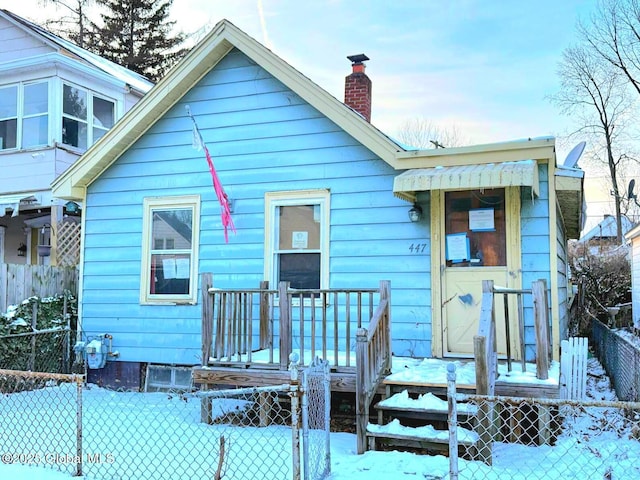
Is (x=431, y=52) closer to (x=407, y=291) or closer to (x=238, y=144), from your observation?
(x=238, y=144)

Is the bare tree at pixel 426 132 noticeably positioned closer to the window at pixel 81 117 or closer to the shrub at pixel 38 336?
the window at pixel 81 117

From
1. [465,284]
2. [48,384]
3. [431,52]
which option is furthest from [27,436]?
[431,52]

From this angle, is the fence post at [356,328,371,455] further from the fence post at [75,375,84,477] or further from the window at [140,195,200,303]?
the window at [140,195,200,303]

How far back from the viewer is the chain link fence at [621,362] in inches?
274

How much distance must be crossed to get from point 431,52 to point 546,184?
8947mm

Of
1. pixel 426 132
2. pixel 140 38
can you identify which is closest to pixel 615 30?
pixel 426 132

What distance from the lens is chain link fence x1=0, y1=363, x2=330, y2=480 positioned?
15.2 ft

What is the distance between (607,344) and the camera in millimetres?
10812

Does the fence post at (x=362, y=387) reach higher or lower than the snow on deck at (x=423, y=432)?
higher

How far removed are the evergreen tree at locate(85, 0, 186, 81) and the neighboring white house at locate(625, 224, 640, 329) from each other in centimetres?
2257

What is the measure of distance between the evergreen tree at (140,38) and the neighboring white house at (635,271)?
74.1 feet

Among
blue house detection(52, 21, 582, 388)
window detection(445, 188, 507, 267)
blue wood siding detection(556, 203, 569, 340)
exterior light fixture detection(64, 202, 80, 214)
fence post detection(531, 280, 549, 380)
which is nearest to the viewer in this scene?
fence post detection(531, 280, 549, 380)

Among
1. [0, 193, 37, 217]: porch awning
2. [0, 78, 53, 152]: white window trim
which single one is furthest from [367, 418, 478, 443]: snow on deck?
[0, 78, 53, 152]: white window trim

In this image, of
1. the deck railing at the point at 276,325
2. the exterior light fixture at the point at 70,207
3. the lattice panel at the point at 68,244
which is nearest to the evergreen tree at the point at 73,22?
the exterior light fixture at the point at 70,207
